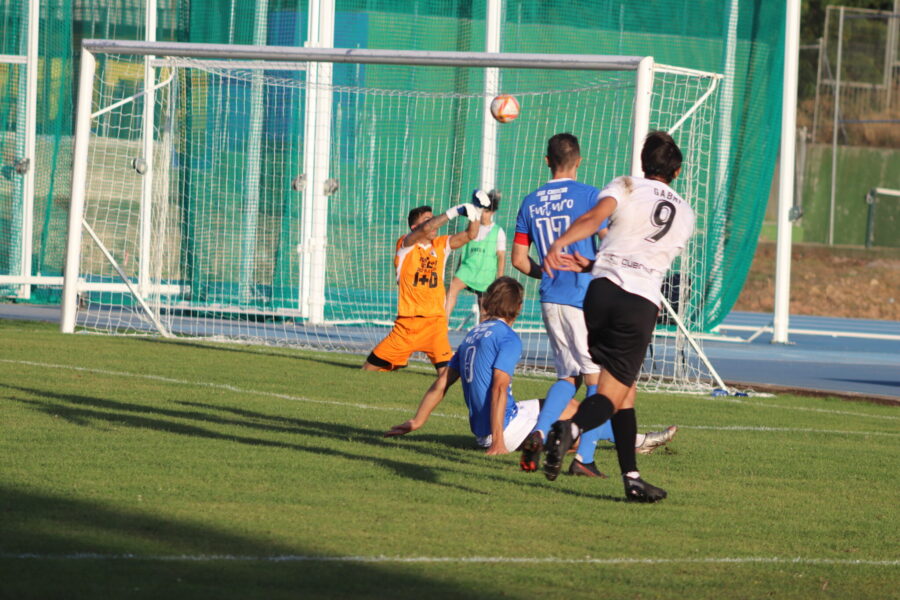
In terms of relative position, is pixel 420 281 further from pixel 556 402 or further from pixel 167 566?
pixel 167 566

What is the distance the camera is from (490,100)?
18.7 meters

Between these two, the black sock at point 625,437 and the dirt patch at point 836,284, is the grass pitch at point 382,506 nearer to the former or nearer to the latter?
the black sock at point 625,437

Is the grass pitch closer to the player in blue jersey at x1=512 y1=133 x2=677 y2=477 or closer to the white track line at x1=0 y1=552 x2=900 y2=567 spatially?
the white track line at x1=0 y1=552 x2=900 y2=567

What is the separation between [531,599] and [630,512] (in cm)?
191

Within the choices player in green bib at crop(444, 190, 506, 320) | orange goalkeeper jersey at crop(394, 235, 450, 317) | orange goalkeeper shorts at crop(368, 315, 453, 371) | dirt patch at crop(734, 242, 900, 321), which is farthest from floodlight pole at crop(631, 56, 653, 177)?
dirt patch at crop(734, 242, 900, 321)

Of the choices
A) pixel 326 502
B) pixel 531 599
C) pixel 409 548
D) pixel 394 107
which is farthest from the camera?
pixel 394 107

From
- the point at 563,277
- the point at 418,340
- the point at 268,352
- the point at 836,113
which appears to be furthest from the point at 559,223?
the point at 836,113

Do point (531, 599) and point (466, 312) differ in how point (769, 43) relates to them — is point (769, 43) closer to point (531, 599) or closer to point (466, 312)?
point (466, 312)

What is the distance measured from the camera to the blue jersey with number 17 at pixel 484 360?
780 centimetres

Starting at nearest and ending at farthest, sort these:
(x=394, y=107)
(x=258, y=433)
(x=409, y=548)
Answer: (x=409, y=548), (x=258, y=433), (x=394, y=107)

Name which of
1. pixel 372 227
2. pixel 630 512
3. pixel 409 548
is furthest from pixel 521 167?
pixel 409 548

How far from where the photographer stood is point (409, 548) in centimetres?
537

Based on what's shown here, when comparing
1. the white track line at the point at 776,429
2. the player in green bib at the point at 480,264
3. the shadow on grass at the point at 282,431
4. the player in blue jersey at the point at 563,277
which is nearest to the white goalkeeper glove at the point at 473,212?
the player in blue jersey at the point at 563,277

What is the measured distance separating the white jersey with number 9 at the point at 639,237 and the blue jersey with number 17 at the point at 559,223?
3.00 ft
